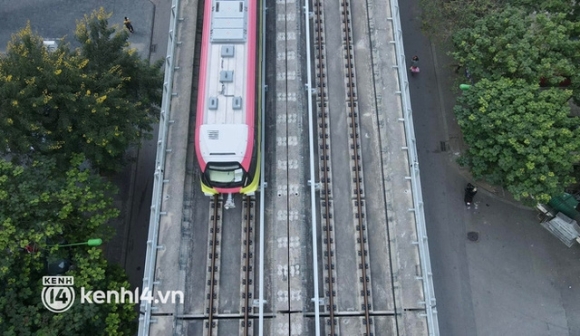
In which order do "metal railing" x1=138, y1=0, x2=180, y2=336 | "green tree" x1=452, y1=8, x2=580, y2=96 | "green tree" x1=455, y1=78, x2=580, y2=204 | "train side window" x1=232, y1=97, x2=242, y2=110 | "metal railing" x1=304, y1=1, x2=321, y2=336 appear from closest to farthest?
"metal railing" x1=138, y1=0, x2=180, y2=336 → "metal railing" x1=304, y1=1, x2=321, y2=336 → "train side window" x1=232, y1=97, x2=242, y2=110 → "green tree" x1=455, y1=78, x2=580, y2=204 → "green tree" x1=452, y1=8, x2=580, y2=96

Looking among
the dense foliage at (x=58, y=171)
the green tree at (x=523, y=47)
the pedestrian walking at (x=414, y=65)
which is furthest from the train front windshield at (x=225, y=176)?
the pedestrian walking at (x=414, y=65)

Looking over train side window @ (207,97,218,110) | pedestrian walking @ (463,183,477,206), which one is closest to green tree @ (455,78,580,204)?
pedestrian walking @ (463,183,477,206)

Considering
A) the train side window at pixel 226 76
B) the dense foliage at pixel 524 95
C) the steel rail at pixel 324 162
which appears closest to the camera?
the steel rail at pixel 324 162

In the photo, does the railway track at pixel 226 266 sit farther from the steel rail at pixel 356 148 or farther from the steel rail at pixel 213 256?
the steel rail at pixel 356 148

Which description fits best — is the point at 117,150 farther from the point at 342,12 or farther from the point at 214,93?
the point at 342,12

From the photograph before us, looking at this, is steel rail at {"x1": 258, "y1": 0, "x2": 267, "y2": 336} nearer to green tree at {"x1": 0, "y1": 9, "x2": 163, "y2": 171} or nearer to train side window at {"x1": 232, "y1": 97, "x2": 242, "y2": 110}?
train side window at {"x1": 232, "y1": 97, "x2": 242, "y2": 110}

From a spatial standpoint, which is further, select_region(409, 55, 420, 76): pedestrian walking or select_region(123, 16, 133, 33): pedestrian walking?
select_region(123, 16, 133, 33): pedestrian walking
